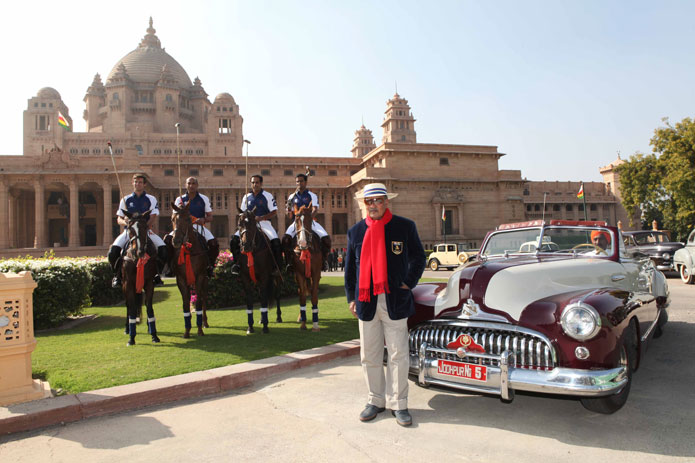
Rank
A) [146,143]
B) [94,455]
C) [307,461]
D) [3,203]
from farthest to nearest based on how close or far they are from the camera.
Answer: [146,143] → [3,203] → [94,455] → [307,461]

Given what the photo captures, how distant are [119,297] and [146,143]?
211 ft

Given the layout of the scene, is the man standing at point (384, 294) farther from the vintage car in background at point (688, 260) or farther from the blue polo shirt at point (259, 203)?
the vintage car in background at point (688, 260)

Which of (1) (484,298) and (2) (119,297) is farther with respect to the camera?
(2) (119,297)

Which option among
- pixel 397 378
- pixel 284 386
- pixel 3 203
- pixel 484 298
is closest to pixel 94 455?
pixel 284 386

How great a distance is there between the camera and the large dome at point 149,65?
80250 mm

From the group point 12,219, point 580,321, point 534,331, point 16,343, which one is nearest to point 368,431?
point 534,331

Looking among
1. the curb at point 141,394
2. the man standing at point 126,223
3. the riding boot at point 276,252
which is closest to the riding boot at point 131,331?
the man standing at point 126,223

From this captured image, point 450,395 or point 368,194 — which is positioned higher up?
point 368,194

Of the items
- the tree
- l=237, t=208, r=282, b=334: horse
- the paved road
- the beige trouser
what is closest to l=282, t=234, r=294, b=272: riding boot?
l=237, t=208, r=282, b=334: horse

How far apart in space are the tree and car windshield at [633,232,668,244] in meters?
13.0

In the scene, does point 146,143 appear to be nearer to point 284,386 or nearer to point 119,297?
point 119,297

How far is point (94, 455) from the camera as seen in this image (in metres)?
3.41

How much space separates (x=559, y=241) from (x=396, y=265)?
2963 millimetres

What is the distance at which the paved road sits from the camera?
10.7 feet
